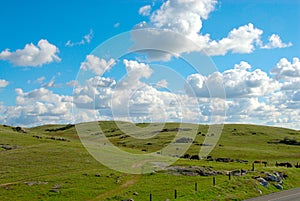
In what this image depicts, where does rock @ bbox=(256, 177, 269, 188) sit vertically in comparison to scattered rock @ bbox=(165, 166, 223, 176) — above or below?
below

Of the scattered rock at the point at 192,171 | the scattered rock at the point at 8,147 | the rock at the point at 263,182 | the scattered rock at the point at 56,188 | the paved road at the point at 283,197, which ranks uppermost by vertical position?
the scattered rock at the point at 8,147

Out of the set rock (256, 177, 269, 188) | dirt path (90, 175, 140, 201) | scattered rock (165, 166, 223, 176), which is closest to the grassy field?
dirt path (90, 175, 140, 201)

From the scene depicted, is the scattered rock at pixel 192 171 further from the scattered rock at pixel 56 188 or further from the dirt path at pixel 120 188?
the scattered rock at pixel 56 188

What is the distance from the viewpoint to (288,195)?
2121 inches

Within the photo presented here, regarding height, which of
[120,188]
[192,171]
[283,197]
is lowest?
[283,197]

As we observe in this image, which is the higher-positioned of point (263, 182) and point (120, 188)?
point (263, 182)

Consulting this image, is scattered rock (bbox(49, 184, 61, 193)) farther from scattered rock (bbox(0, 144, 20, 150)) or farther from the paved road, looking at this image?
scattered rock (bbox(0, 144, 20, 150))

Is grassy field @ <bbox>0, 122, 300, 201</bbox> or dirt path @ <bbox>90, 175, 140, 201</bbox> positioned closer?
dirt path @ <bbox>90, 175, 140, 201</bbox>

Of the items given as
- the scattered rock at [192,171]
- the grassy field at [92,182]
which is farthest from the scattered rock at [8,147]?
the scattered rock at [192,171]

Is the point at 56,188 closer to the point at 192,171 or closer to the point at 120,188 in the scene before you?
the point at 120,188

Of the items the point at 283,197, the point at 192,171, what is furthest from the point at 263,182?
the point at 192,171

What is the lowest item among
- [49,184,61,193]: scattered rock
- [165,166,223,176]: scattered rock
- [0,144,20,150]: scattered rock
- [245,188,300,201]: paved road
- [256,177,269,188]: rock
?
[245,188,300,201]: paved road

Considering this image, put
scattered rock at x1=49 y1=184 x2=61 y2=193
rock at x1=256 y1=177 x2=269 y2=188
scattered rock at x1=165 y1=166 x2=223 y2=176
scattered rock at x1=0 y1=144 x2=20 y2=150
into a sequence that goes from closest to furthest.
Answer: scattered rock at x1=49 y1=184 x2=61 y2=193 < rock at x1=256 y1=177 x2=269 y2=188 < scattered rock at x1=165 y1=166 x2=223 y2=176 < scattered rock at x1=0 y1=144 x2=20 y2=150

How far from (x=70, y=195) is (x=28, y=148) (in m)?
44.8
